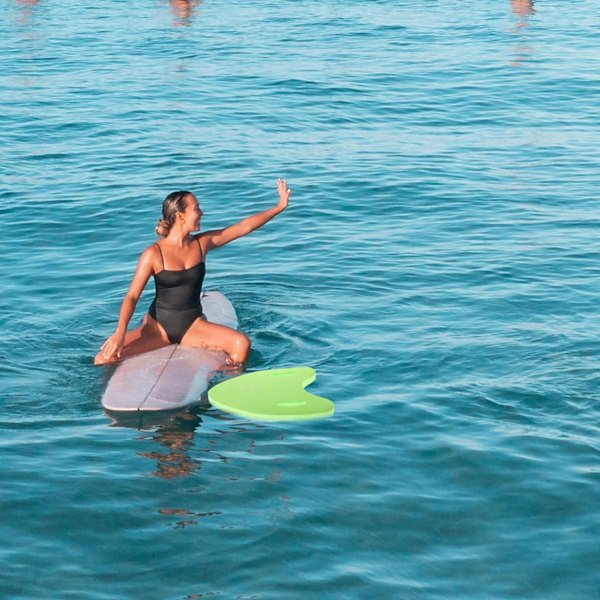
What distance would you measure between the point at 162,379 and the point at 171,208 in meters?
1.47

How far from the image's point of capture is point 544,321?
10891mm

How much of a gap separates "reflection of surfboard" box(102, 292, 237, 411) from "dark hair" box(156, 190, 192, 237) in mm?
1048

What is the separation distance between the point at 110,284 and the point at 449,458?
5.16 meters

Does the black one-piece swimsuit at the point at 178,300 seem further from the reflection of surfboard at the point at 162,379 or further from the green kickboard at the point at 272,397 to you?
the green kickboard at the point at 272,397

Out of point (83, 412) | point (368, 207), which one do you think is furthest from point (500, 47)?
point (83, 412)

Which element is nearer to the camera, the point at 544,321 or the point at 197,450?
the point at 197,450

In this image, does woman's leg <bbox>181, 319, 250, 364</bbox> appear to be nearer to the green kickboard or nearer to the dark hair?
the green kickboard

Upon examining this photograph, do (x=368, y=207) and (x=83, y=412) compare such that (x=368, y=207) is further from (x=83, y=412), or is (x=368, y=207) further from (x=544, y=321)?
(x=83, y=412)

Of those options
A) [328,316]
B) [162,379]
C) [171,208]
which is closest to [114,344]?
[162,379]

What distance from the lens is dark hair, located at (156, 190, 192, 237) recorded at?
9742mm

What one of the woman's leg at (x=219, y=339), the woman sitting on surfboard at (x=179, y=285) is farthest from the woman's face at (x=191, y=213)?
the woman's leg at (x=219, y=339)

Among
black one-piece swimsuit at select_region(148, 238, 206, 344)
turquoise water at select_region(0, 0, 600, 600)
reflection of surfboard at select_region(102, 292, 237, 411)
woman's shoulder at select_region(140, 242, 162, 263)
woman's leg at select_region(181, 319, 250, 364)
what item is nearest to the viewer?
turquoise water at select_region(0, 0, 600, 600)

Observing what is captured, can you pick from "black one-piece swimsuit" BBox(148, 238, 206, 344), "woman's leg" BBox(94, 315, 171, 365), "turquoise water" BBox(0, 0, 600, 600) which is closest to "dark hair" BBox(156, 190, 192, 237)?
"black one-piece swimsuit" BBox(148, 238, 206, 344)

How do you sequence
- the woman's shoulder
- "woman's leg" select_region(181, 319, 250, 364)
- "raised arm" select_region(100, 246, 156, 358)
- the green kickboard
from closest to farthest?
the green kickboard → "raised arm" select_region(100, 246, 156, 358) → the woman's shoulder → "woman's leg" select_region(181, 319, 250, 364)
